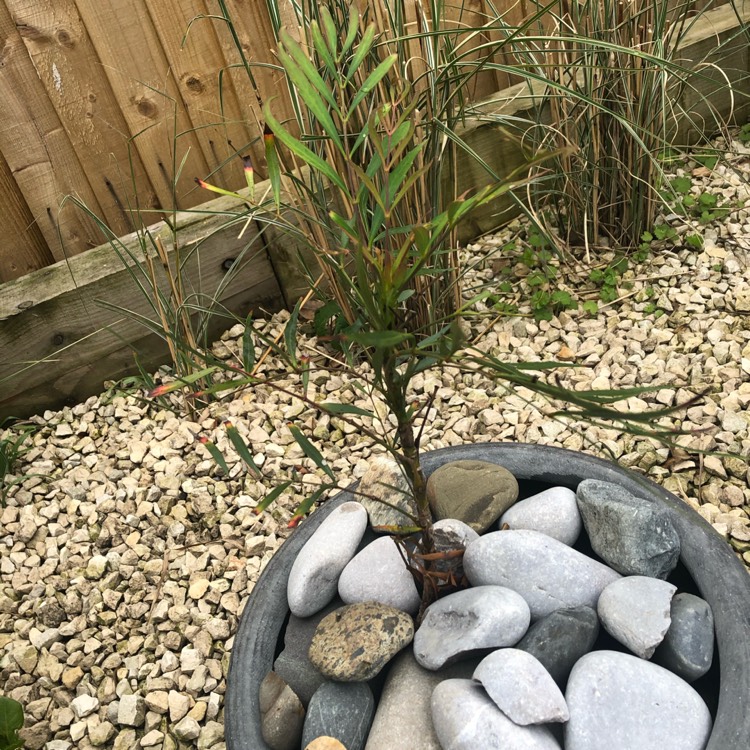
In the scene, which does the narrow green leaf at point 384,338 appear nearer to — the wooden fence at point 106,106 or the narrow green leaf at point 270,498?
the narrow green leaf at point 270,498

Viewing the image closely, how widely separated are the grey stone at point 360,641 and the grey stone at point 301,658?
0.04 meters

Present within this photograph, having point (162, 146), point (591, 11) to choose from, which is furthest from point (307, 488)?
point (591, 11)

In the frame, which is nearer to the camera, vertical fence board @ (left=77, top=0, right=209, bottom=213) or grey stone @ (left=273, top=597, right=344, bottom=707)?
grey stone @ (left=273, top=597, right=344, bottom=707)

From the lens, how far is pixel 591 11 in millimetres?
1631

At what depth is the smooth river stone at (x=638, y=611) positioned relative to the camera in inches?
34.0

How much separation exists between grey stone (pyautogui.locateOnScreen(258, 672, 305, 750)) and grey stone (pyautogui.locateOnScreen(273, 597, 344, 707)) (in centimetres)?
3

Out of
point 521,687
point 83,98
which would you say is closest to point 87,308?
point 83,98

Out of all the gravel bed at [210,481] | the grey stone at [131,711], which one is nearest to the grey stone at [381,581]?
the gravel bed at [210,481]

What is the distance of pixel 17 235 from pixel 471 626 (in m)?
1.46

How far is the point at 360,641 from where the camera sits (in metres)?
0.92

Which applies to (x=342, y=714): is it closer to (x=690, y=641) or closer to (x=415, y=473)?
(x=415, y=473)

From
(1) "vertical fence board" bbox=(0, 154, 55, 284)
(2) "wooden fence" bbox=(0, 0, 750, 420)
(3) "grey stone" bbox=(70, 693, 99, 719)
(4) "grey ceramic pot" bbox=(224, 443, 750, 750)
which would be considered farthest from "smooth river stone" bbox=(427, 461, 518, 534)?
(1) "vertical fence board" bbox=(0, 154, 55, 284)

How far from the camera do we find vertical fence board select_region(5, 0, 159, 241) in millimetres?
1646

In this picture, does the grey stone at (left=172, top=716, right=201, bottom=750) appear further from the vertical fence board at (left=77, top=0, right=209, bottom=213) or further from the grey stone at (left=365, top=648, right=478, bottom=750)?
the vertical fence board at (left=77, top=0, right=209, bottom=213)
